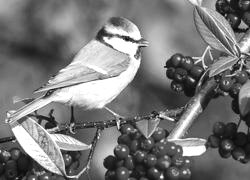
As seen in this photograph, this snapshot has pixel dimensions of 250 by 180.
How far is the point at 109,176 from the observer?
272 cm

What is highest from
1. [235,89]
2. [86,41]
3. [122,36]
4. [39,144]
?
[235,89]

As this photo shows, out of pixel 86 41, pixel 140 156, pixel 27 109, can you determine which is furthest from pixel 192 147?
pixel 86 41

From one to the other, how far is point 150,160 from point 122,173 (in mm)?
125

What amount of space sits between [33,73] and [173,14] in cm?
146

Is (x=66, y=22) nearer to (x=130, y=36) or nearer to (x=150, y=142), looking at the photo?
(x=130, y=36)

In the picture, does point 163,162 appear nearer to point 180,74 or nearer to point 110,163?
point 110,163

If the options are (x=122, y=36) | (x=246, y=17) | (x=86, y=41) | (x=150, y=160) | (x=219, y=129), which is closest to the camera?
(x=150, y=160)

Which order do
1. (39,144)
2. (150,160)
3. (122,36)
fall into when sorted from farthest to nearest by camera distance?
1. (122,36)
2. (39,144)
3. (150,160)

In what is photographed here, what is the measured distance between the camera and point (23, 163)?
2.94 meters

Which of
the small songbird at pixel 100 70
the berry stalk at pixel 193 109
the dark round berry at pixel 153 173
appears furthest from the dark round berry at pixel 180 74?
the small songbird at pixel 100 70

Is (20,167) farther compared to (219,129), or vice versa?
(20,167)

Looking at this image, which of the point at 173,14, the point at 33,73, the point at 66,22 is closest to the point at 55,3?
the point at 66,22

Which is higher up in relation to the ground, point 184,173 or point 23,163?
point 184,173

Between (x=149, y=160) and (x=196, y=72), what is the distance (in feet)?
2.61
